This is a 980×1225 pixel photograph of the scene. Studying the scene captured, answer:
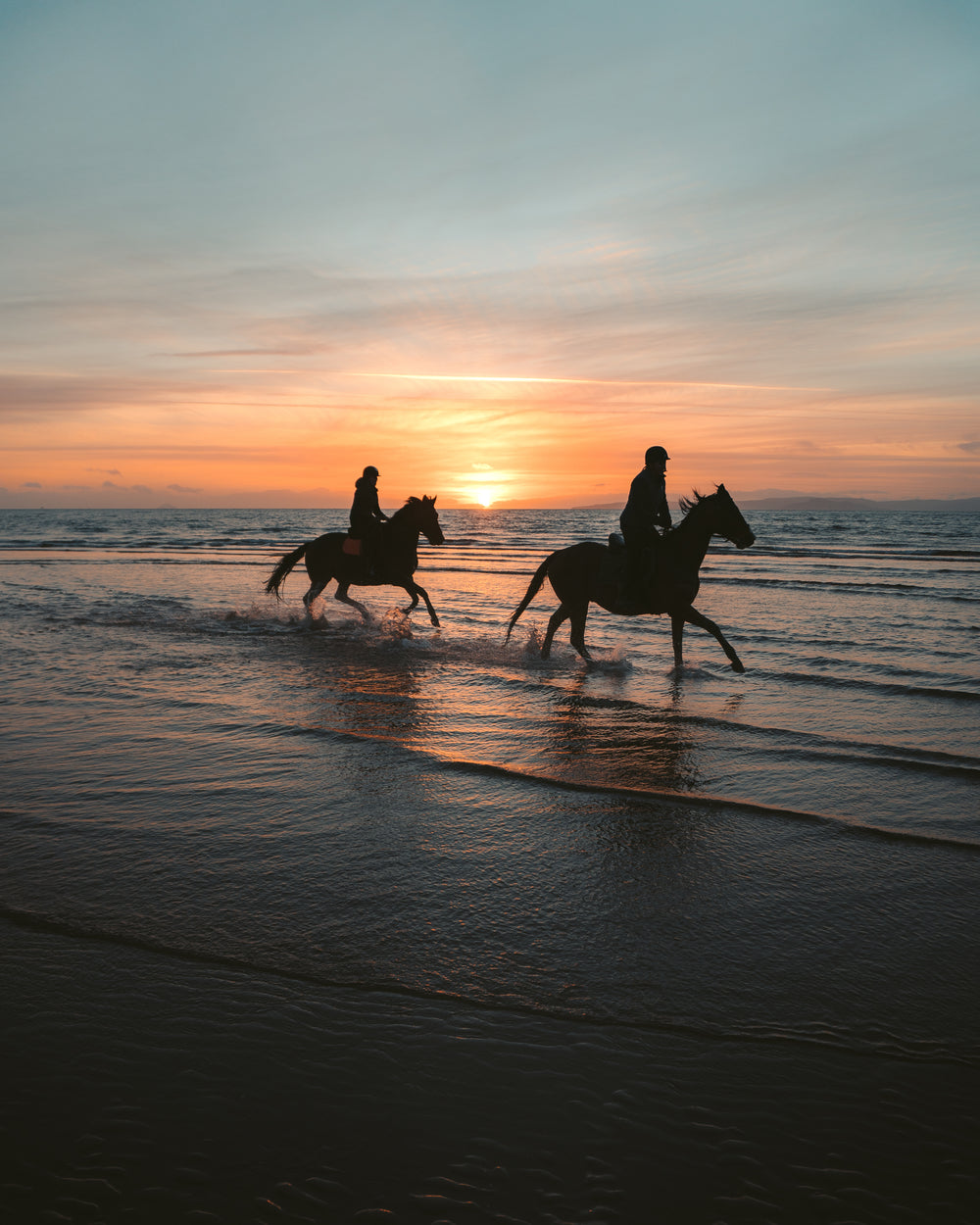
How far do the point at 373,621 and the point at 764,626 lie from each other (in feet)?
24.1

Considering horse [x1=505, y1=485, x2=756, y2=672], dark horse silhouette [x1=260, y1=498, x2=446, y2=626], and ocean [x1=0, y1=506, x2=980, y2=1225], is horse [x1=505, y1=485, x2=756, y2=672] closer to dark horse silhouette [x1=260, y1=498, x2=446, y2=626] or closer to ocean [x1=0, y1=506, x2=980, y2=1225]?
ocean [x1=0, y1=506, x2=980, y2=1225]

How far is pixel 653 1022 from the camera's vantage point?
2.82m

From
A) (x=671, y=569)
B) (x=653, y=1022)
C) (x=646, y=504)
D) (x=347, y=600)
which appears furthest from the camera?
(x=347, y=600)

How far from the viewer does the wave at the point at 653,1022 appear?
2.69m

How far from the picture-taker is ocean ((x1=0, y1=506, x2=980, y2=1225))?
216 cm

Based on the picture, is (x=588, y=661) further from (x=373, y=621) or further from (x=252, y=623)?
(x=252, y=623)

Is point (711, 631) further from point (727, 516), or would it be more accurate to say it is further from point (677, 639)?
point (727, 516)

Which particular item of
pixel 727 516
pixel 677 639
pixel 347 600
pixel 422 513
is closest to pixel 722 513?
pixel 727 516

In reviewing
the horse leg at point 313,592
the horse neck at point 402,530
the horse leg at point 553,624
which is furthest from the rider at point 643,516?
the horse leg at point 313,592

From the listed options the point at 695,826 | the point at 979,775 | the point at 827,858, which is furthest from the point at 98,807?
the point at 979,775

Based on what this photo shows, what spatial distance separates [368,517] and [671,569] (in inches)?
225

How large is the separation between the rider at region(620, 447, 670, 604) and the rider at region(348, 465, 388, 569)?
4.99 metres

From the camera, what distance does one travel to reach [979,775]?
5883 millimetres

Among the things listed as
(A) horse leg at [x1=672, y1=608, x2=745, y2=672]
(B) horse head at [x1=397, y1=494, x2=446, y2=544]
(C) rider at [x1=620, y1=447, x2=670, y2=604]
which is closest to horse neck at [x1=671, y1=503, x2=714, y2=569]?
(C) rider at [x1=620, y1=447, x2=670, y2=604]
